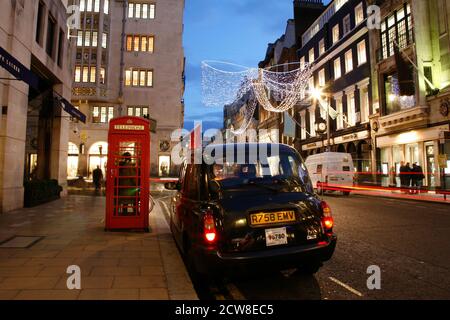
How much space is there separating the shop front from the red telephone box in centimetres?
1735

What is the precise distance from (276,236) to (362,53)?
2792cm

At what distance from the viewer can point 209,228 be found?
396 centimetres

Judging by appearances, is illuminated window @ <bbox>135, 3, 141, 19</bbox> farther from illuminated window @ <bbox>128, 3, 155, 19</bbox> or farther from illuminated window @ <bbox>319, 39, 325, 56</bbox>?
illuminated window @ <bbox>319, 39, 325, 56</bbox>

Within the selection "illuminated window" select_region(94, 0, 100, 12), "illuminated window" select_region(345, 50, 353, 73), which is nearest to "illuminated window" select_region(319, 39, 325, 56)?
"illuminated window" select_region(345, 50, 353, 73)

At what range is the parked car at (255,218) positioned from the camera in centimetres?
389

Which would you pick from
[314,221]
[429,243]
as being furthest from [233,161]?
[429,243]

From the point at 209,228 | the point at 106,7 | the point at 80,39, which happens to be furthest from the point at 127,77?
the point at 209,228

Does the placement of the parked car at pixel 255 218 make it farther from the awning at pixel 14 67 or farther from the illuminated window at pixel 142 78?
the illuminated window at pixel 142 78

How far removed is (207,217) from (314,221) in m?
1.40

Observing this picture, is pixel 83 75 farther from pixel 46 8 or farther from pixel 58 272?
pixel 58 272

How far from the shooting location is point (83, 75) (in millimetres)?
38000

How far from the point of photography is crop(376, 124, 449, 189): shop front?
20.2m

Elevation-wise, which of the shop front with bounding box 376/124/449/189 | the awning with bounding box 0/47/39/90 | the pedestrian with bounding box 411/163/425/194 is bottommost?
the pedestrian with bounding box 411/163/425/194

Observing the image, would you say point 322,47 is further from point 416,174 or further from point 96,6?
point 96,6
